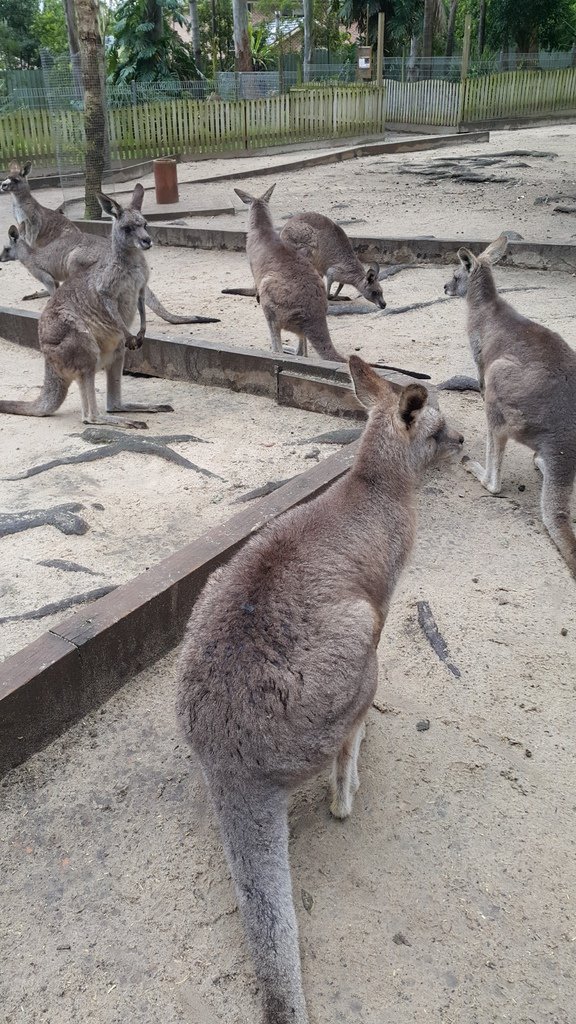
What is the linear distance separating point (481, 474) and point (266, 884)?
124 inches

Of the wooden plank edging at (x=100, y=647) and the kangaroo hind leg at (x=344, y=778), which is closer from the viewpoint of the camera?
the kangaroo hind leg at (x=344, y=778)

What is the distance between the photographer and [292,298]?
6164mm

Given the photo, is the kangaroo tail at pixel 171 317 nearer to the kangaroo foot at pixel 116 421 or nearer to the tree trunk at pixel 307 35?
the kangaroo foot at pixel 116 421

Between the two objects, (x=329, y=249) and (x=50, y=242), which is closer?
(x=329, y=249)

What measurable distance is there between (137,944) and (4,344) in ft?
20.3

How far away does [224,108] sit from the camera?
18.5 metres

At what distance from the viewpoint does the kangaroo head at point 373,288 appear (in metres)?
7.74

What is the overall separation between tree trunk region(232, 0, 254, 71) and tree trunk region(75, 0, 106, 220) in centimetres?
1195

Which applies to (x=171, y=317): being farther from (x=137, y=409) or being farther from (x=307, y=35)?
(x=307, y=35)

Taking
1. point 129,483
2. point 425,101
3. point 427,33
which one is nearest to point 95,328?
point 129,483

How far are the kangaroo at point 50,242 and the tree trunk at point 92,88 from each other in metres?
1.50

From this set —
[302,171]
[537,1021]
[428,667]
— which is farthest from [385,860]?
[302,171]

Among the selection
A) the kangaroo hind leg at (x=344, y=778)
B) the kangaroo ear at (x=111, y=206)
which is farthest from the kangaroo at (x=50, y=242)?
the kangaroo hind leg at (x=344, y=778)

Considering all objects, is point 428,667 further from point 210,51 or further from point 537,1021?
point 210,51
